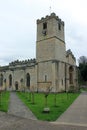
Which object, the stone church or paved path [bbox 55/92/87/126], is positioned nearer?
paved path [bbox 55/92/87/126]

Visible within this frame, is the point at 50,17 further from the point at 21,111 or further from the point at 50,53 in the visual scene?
the point at 21,111

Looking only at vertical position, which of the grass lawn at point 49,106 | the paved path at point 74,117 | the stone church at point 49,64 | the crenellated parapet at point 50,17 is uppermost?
the crenellated parapet at point 50,17

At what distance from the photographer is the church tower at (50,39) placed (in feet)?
148

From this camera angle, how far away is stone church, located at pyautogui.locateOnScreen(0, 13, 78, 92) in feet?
145

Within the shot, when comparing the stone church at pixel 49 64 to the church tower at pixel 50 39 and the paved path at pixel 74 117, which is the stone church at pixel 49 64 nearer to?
the church tower at pixel 50 39

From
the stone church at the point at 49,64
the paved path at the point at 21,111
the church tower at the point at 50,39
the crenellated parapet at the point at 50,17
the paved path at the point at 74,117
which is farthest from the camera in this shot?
the crenellated parapet at the point at 50,17

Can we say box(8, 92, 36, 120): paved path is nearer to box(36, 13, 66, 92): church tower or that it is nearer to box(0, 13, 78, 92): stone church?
box(0, 13, 78, 92): stone church

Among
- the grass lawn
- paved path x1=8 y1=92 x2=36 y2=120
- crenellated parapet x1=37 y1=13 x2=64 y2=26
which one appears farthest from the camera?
crenellated parapet x1=37 y1=13 x2=64 y2=26

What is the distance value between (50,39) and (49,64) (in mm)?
5911

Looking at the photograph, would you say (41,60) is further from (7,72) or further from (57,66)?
(7,72)

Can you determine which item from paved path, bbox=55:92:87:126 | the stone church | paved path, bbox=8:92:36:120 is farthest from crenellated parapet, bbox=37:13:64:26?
paved path, bbox=55:92:87:126

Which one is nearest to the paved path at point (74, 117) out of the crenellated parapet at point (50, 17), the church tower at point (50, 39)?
the church tower at point (50, 39)

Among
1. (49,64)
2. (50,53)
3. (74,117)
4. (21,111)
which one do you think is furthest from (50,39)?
(74,117)

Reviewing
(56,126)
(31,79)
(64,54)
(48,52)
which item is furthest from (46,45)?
(56,126)
